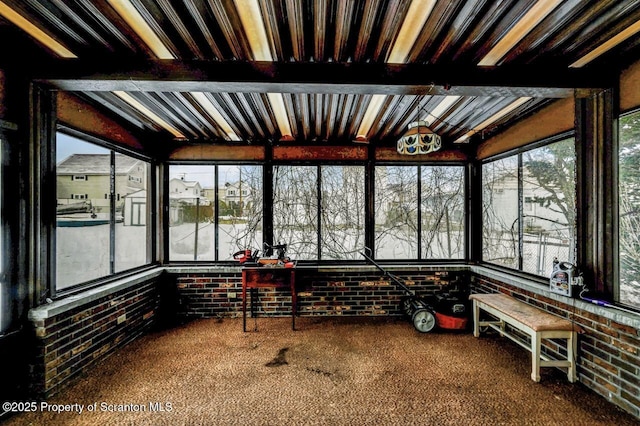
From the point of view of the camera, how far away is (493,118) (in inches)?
161

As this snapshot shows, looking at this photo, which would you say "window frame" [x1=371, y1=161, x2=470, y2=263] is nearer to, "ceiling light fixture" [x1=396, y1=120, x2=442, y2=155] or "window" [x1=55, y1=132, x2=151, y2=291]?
"ceiling light fixture" [x1=396, y1=120, x2=442, y2=155]

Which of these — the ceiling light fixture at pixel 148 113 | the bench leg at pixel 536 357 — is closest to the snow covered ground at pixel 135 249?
the bench leg at pixel 536 357

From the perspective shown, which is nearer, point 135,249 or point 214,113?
point 214,113

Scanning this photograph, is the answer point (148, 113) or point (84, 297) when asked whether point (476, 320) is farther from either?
point (148, 113)

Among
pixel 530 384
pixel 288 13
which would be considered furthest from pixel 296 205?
pixel 530 384

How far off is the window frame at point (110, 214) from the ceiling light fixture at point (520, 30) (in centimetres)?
417

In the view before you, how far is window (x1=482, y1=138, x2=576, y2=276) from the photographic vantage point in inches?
137

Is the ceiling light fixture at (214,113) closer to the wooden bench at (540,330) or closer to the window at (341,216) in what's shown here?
the window at (341,216)

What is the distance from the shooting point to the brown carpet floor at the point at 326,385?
2.47m

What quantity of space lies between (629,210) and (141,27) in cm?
438

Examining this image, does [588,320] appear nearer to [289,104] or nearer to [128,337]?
[289,104]

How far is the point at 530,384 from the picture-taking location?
9.66 feet

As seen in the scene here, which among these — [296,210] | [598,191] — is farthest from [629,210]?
[296,210]

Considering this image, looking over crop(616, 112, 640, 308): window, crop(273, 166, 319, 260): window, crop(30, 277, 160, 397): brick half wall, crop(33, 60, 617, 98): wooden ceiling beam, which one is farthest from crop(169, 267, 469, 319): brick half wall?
crop(33, 60, 617, 98): wooden ceiling beam
